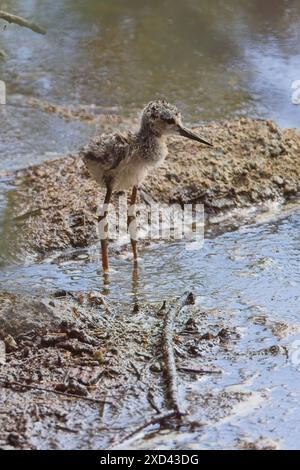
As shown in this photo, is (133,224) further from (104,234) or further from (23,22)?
(23,22)

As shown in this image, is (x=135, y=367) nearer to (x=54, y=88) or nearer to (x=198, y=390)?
(x=198, y=390)

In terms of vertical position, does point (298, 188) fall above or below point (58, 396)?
below

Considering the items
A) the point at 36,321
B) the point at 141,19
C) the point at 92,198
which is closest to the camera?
the point at 36,321

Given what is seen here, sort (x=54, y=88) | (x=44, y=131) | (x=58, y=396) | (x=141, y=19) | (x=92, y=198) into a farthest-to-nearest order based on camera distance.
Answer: (x=141, y=19)
(x=54, y=88)
(x=44, y=131)
(x=92, y=198)
(x=58, y=396)

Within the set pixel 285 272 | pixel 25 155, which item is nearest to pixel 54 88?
pixel 25 155

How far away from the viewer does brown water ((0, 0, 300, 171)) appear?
860cm

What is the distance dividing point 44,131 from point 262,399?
4.56 metres

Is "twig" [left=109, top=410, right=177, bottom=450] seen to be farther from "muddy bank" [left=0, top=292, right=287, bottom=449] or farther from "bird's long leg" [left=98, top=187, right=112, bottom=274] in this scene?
"bird's long leg" [left=98, top=187, right=112, bottom=274]

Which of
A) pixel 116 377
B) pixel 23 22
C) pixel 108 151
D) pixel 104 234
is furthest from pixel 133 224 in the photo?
pixel 116 377

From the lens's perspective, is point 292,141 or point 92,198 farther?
point 292,141

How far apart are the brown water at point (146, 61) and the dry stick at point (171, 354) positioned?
2.94 m

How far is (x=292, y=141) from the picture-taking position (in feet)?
25.1

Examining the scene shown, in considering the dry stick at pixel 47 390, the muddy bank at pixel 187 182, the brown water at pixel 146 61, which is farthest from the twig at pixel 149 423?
the brown water at pixel 146 61

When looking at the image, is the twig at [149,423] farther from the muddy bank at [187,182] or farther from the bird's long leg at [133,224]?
the muddy bank at [187,182]
